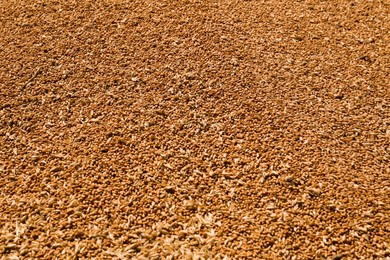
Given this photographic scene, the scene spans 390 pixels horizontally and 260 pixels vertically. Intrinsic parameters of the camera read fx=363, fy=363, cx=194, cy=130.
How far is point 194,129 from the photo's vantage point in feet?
12.4

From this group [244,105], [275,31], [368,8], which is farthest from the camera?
[368,8]

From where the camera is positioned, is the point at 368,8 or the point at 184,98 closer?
the point at 184,98

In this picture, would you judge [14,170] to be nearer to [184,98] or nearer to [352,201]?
[184,98]

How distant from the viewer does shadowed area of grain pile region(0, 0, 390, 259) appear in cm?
303

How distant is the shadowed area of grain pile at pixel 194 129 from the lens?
119 inches

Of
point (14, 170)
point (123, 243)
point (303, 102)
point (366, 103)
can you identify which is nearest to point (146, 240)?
point (123, 243)

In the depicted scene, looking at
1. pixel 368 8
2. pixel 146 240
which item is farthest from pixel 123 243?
pixel 368 8

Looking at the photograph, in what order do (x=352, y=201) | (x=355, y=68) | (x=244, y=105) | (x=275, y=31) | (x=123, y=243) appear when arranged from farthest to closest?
1. (x=275, y=31)
2. (x=355, y=68)
3. (x=244, y=105)
4. (x=352, y=201)
5. (x=123, y=243)

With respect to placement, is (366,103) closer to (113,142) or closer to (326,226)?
(326,226)

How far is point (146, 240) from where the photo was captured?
2.98 m

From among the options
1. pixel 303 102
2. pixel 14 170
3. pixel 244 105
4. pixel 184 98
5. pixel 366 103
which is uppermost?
pixel 14 170

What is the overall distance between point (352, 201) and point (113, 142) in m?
2.32

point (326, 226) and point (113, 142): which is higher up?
point (113, 142)

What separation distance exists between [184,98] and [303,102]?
1.33m
